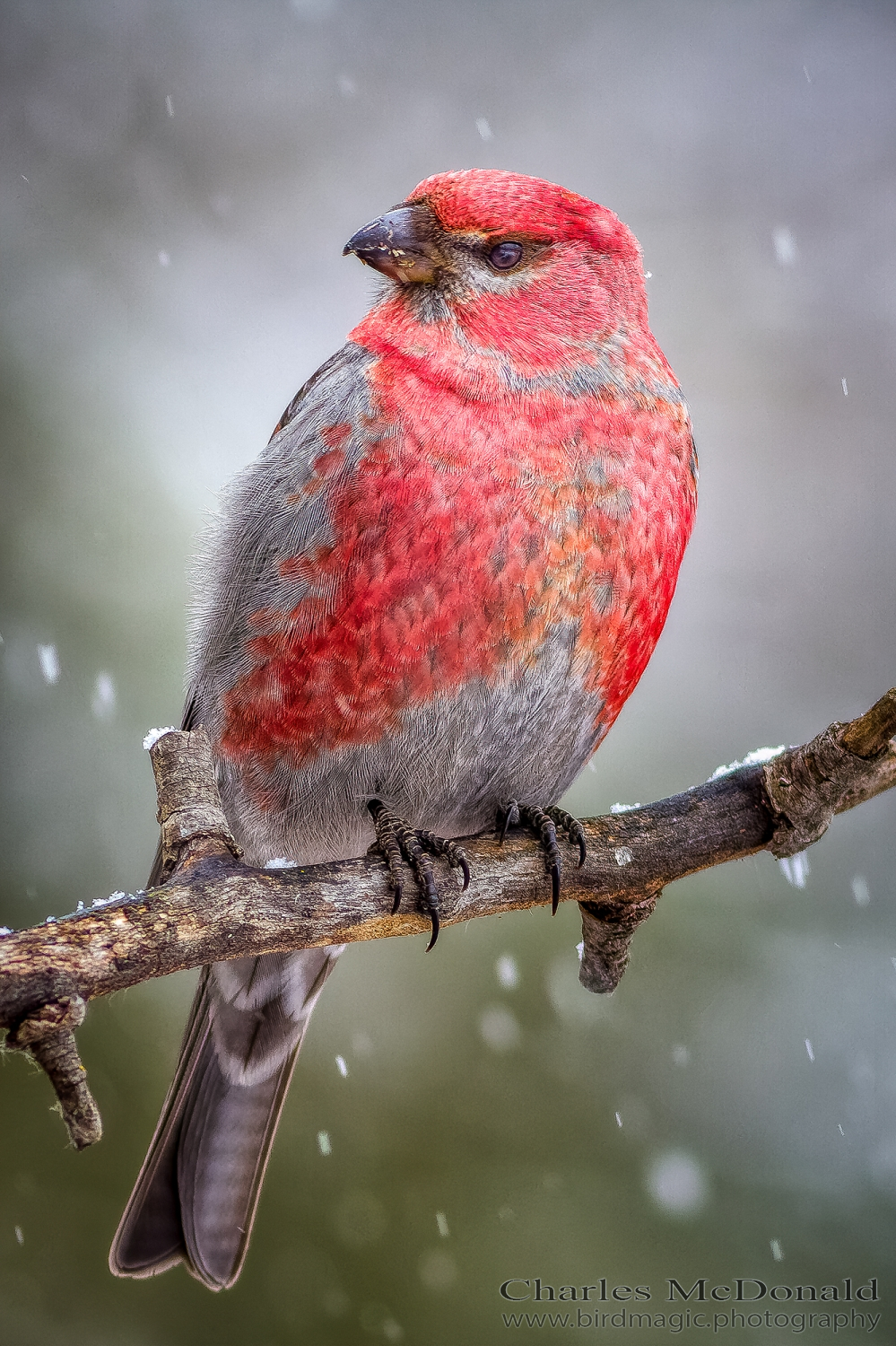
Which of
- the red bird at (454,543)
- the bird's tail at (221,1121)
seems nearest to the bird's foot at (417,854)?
the red bird at (454,543)

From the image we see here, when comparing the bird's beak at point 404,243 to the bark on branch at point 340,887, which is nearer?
the bark on branch at point 340,887

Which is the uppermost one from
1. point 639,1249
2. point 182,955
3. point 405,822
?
point 405,822

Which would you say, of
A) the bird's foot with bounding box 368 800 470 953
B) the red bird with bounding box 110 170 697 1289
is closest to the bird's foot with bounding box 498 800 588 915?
the red bird with bounding box 110 170 697 1289

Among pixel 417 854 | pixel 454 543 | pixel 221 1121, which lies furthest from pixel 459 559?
pixel 221 1121

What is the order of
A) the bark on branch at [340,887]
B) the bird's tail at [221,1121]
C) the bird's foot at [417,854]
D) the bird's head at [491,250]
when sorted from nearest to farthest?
the bark on branch at [340,887]
the bird's foot at [417,854]
the bird's head at [491,250]
the bird's tail at [221,1121]

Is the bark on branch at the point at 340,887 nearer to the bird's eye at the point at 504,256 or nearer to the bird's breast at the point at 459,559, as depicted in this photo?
the bird's breast at the point at 459,559

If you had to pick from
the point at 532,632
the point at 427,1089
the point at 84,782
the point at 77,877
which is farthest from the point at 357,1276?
the point at 532,632

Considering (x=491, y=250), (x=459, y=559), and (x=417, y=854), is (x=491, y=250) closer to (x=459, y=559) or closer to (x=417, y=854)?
(x=459, y=559)

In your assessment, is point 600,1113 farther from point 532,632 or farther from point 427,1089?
point 532,632
